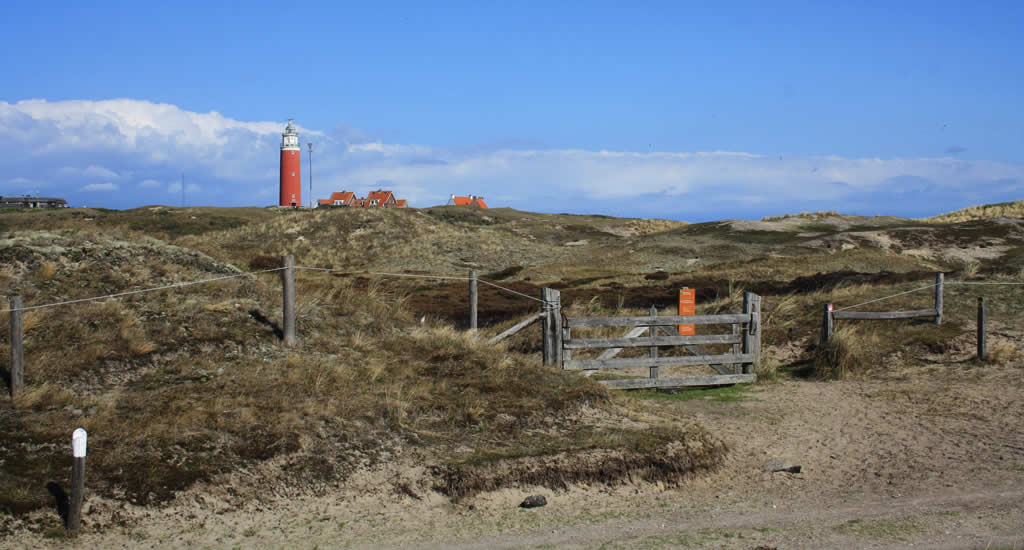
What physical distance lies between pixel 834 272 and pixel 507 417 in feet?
91.5

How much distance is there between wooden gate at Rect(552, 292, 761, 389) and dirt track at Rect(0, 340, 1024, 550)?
2884 mm

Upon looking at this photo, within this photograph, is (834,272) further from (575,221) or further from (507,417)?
(575,221)

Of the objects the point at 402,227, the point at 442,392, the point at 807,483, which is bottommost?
the point at 807,483

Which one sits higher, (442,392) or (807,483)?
(442,392)

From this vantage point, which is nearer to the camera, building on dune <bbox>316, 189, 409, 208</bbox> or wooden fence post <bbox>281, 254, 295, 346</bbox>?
wooden fence post <bbox>281, 254, 295, 346</bbox>

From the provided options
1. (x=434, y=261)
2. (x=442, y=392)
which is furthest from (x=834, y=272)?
(x=442, y=392)

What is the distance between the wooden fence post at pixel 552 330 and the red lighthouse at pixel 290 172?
4353 inches

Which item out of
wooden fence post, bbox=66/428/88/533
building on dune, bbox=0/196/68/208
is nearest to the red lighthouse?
building on dune, bbox=0/196/68/208

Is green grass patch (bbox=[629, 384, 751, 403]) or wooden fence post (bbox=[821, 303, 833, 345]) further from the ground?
wooden fence post (bbox=[821, 303, 833, 345])

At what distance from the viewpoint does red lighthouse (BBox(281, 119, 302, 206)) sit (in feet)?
397

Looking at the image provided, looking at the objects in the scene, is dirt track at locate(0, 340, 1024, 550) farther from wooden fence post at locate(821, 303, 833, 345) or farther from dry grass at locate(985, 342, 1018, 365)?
wooden fence post at locate(821, 303, 833, 345)

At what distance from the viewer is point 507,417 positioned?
11.0m

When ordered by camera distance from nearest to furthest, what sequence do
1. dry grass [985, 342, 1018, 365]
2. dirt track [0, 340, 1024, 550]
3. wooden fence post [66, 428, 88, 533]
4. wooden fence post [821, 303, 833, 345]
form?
wooden fence post [66, 428, 88, 533]
dirt track [0, 340, 1024, 550]
dry grass [985, 342, 1018, 365]
wooden fence post [821, 303, 833, 345]

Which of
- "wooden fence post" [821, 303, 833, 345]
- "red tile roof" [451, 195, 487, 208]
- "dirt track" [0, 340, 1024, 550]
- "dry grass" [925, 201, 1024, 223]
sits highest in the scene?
"red tile roof" [451, 195, 487, 208]
